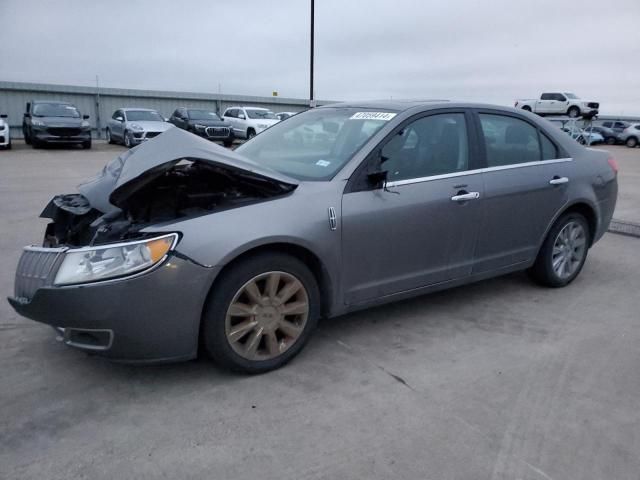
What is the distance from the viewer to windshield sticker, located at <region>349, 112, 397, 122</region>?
3614 millimetres

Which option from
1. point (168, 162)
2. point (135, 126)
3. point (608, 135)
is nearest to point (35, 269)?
point (168, 162)

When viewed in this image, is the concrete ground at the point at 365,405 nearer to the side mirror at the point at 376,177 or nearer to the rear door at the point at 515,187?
the rear door at the point at 515,187

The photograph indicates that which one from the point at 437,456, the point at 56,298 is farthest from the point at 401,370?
the point at 56,298

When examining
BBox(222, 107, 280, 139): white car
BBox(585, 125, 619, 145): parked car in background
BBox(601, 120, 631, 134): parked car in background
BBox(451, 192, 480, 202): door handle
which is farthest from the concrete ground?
BBox(601, 120, 631, 134): parked car in background

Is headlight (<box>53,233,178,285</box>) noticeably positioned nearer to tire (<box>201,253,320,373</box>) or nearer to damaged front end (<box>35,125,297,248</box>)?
damaged front end (<box>35,125,297,248</box>)

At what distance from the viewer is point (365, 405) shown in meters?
2.76

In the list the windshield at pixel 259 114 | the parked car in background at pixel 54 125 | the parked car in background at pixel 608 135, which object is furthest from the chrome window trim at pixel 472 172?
the parked car in background at pixel 608 135

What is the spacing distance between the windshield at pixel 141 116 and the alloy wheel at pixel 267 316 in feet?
64.1

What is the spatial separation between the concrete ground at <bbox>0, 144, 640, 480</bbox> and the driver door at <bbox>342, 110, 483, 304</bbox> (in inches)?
17.4

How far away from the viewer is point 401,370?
3.14 meters

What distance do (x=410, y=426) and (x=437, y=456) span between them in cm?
24

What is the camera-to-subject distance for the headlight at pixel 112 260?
2.61 meters

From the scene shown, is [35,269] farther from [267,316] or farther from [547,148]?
[547,148]

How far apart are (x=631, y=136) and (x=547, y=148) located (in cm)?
3691
